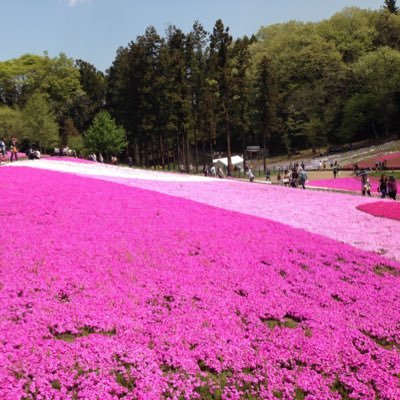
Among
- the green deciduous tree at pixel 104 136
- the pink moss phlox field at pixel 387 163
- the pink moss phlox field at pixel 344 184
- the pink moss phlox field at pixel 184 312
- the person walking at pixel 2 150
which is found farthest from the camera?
the green deciduous tree at pixel 104 136

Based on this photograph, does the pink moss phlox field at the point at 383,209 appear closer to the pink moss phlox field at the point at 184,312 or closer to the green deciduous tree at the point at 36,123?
→ the pink moss phlox field at the point at 184,312

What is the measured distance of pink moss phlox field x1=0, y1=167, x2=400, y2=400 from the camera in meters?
7.23

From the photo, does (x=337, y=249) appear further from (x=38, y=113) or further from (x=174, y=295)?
(x=38, y=113)

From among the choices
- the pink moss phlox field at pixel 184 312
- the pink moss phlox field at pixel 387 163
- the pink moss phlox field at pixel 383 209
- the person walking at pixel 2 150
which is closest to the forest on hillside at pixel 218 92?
the pink moss phlox field at pixel 387 163

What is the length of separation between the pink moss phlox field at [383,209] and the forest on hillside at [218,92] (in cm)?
3434

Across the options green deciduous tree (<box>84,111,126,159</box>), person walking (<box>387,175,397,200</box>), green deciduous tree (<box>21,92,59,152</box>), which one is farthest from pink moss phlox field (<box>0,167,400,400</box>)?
green deciduous tree (<box>84,111,126,159</box>)

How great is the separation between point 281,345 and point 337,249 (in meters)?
7.47

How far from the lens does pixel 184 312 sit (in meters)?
9.51

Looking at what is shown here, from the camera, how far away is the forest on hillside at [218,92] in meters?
67.8

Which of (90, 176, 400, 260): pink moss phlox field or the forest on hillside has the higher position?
the forest on hillside

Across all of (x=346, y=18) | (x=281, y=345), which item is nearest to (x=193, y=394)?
(x=281, y=345)

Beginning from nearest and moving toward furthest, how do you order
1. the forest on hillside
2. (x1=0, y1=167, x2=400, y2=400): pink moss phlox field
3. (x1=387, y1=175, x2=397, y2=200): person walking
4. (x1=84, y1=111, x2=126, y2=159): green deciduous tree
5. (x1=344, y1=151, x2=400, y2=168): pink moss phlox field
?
(x1=0, y1=167, x2=400, y2=400): pink moss phlox field → (x1=387, y1=175, x2=397, y2=200): person walking → (x1=344, y1=151, x2=400, y2=168): pink moss phlox field → the forest on hillside → (x1=84, y1=111, x2=126, y2=159): green deciduous tree

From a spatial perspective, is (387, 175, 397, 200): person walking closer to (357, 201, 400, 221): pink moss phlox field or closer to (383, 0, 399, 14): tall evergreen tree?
(357, 201, 400, 221): pink moss phlox field

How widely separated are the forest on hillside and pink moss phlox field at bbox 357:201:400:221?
1352 inches
